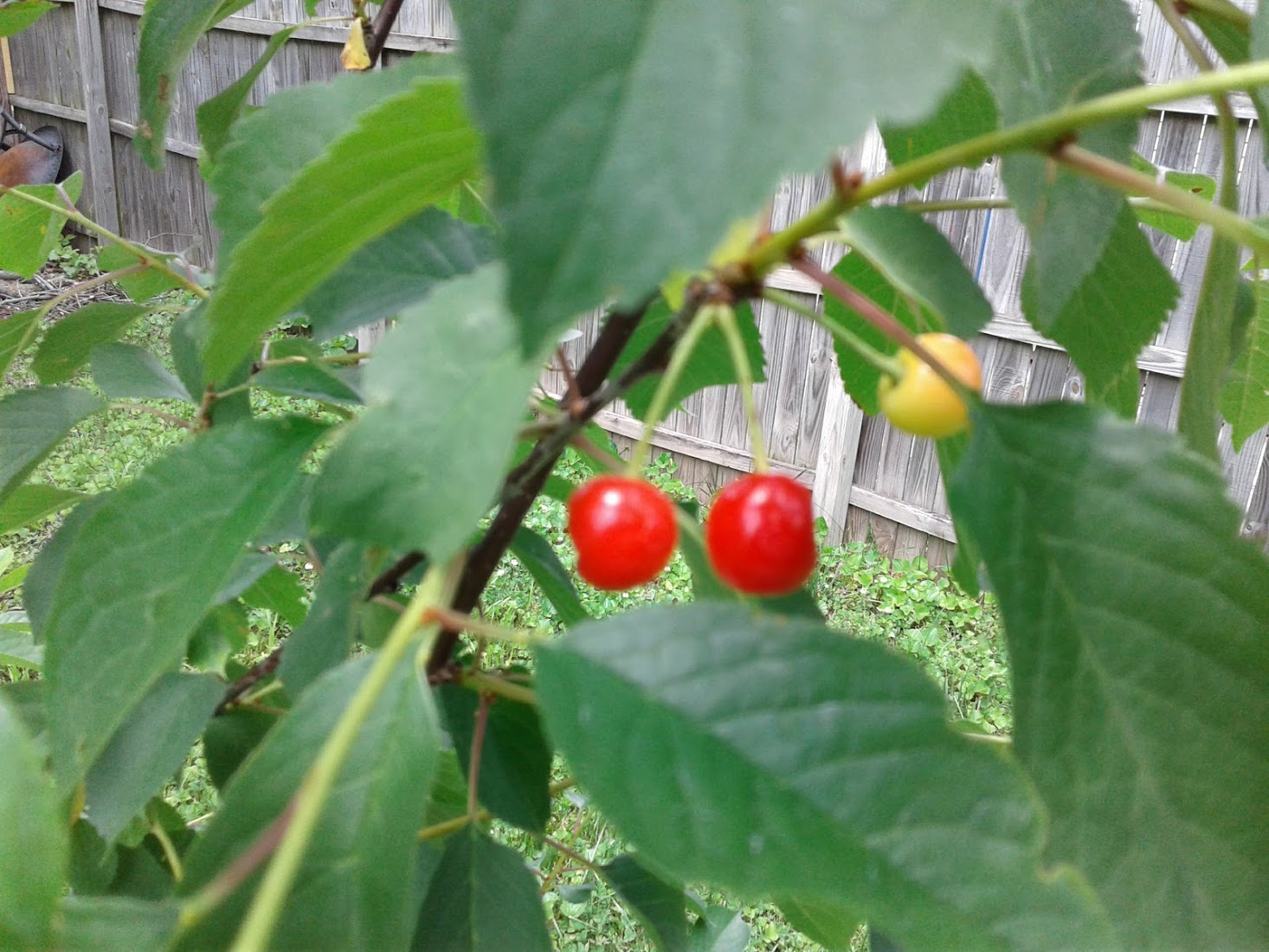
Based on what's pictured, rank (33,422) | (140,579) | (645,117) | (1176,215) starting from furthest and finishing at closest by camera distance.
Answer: (33,422) < (1176,215) < (140,579) < (645,117)

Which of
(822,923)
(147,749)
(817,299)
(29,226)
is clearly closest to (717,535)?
(147,749)

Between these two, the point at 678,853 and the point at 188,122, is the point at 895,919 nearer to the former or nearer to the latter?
the point at 678,853

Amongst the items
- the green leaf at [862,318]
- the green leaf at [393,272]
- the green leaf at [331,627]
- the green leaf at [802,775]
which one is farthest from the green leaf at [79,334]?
→ the green leaf at [802,775]

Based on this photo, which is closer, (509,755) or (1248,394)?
(509,755)

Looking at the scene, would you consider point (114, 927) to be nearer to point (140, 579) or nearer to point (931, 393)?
point (140, 579)

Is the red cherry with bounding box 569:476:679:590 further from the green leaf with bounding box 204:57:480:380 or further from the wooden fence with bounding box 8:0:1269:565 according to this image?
the wooden fence with bounding box 8:0:1269:565
